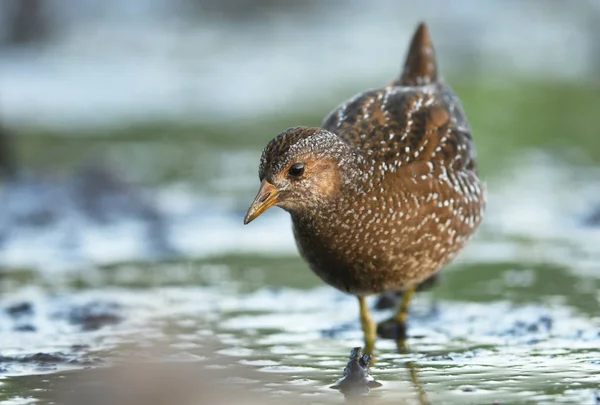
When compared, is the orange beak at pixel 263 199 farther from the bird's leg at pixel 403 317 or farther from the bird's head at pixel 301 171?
the bird's leg at pixel 403 317

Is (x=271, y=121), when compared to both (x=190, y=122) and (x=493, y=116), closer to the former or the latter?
(x=190, y=122)

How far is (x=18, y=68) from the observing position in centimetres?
1992

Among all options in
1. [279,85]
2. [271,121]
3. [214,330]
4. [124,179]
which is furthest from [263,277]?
[279,85]

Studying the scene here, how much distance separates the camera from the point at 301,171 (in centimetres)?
607

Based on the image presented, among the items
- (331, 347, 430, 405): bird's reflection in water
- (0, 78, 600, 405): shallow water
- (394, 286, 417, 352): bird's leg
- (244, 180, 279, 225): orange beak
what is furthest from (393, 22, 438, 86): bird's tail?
(331, 347, 430, 405): bird's reflection in water

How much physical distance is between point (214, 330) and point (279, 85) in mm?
11767

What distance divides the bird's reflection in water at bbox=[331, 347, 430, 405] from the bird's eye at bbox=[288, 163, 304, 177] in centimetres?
98

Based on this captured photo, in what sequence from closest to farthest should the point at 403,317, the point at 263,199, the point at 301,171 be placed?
the point at 263,199, the point at 301,171, the point at 403,317

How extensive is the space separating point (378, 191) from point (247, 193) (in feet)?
16.8

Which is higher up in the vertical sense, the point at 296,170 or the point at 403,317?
the point at 296,170

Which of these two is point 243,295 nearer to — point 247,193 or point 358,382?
point 358,382

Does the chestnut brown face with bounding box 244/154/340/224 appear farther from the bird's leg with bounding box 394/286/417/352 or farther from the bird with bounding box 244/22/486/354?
the bird's leg with bounding box 394/286/417/352

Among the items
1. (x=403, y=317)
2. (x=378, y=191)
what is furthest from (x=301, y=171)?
(x=403, y=317)

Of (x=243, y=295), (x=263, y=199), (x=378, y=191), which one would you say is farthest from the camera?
(x=243, y=295)
